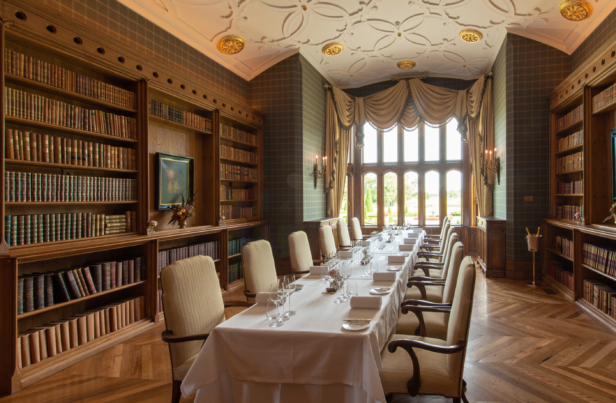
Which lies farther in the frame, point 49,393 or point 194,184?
point 194,184

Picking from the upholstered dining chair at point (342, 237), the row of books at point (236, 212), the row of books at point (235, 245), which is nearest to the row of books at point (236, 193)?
the row of books at point (236, 212)

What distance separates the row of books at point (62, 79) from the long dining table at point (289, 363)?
280 centimetres

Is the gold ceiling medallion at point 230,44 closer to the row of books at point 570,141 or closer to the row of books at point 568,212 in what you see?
the row of books at point 570,141

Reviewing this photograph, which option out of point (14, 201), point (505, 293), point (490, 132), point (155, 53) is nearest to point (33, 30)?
point (14, 201)

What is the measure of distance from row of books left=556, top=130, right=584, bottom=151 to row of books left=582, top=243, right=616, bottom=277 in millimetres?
1541

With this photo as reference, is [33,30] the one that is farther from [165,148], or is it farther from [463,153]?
[463,153]

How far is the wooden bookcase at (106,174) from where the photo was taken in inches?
123

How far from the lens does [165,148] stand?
17.5 ft

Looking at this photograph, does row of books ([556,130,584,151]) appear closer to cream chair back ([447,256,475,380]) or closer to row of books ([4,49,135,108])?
cream chair back ([447,256,475,380])

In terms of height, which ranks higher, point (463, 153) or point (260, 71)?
point (260, 71)

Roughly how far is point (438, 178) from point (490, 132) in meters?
1.92

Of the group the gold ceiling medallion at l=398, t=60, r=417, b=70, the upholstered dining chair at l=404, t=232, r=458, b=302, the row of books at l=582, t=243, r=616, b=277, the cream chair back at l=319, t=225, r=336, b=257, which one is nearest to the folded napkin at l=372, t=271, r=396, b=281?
the upholstered dining chair at l=404, t=232, r=458, b=302

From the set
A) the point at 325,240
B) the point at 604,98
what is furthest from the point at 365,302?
the point at 604,98

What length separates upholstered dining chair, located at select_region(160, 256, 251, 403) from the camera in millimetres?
2359
